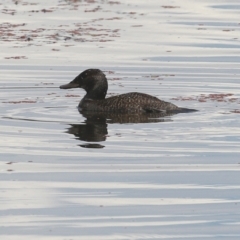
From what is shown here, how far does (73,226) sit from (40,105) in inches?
298

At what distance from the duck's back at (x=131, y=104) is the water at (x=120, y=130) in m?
0.30

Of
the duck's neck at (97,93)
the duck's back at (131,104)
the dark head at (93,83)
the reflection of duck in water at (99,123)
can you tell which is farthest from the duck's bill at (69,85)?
the reflection of duck in water at (99,123)

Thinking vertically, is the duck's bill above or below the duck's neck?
above

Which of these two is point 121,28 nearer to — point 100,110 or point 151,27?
point 151,27

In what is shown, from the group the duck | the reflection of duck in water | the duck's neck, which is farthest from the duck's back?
the duck's neck

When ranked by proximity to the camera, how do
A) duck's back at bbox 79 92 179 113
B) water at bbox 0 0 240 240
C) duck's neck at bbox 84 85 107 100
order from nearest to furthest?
1. water at bbox 0 0 240 240
2. duck's back at bbox 79 92 179 113
3. duck's neck at bbox 84 85 107 100

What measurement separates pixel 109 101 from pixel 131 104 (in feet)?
1.57

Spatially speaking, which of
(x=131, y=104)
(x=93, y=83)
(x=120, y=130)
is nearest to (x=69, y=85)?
(x=93, y=83)

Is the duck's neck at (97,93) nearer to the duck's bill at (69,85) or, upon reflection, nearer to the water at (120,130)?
the duck's bill at (69,85)

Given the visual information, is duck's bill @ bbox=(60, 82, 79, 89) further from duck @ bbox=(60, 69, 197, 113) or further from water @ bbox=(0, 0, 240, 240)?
water @ bbox=(0, 0, 240, 240)

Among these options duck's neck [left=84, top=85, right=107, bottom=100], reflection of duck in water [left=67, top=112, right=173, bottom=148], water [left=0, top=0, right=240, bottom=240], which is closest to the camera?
water [left=0, top=0, right=240, bottom=240]

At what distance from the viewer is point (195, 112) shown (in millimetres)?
15875

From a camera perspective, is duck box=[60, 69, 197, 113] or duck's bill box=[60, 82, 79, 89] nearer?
duck box=[60, 69, 197, 113]

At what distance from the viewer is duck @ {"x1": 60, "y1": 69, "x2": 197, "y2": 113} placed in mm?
16031
